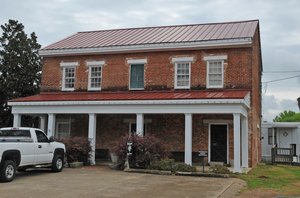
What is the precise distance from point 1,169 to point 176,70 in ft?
43.3

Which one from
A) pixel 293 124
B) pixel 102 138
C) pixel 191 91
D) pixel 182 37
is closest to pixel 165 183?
pixel 191 91

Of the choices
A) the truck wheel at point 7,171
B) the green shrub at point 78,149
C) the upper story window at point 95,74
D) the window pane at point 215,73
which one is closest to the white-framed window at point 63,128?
the upper story window at point 95,74

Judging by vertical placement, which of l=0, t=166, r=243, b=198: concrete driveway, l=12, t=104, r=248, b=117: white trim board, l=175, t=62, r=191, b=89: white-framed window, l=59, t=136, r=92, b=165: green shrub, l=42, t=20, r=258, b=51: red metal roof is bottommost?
l=0, t=166, r=243, b=198: concrete driveway

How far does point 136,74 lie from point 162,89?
84.0 inches

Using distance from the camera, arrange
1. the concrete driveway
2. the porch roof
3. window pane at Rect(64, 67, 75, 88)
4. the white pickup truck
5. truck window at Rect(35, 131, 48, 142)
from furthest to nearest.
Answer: window pane at Rect(64, 67, 75, 88) → the porch roof → truck window at Rect(35, 131, 48, 142) → the white pickup truck → the concrete driveway

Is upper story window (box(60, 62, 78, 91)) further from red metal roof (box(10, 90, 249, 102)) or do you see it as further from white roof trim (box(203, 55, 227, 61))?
white roof trim (box(203, 55, 227, 61))

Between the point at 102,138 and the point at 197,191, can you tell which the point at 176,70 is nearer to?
the point at 102,138

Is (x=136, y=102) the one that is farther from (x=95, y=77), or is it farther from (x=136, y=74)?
(x=95, y=77)

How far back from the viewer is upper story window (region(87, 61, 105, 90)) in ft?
88.4

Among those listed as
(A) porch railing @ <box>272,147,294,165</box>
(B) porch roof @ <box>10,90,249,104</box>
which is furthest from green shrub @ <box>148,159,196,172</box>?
(A) porch railing @ <box>272,147,294,165</box>

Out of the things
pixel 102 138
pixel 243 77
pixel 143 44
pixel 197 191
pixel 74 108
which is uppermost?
pixel 143 44

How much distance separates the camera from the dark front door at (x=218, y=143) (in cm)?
2352

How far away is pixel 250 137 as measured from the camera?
2409 cm

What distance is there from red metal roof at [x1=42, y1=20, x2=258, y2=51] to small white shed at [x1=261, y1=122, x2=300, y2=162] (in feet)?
31.2
